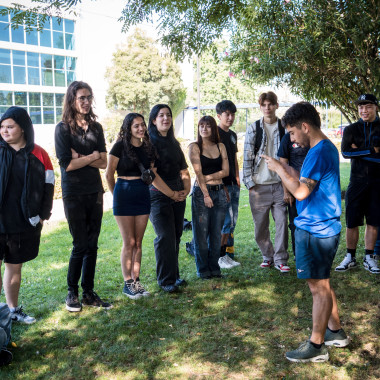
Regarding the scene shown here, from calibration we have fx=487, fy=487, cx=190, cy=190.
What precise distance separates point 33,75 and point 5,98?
2752 mm

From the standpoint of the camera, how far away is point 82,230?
190 inches

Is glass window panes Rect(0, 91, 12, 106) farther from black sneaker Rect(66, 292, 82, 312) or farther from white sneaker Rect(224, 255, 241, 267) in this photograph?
black sneaker Rect(66, 292, 82, 312)

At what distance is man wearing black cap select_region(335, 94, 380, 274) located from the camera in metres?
5.84

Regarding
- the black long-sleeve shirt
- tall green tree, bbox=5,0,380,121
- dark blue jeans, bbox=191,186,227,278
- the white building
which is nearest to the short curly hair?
the black long-sleeve shirt

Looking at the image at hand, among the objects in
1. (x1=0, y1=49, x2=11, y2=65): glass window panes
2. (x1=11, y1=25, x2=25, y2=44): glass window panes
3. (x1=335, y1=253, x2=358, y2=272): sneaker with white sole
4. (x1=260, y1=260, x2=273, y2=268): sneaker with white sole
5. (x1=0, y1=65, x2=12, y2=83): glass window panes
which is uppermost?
(x1=11, y1=25, x2=25, y2=44): glass window panes

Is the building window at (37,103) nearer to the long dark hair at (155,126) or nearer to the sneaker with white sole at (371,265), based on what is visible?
the long dark hair at (155,126)

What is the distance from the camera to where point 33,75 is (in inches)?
1347

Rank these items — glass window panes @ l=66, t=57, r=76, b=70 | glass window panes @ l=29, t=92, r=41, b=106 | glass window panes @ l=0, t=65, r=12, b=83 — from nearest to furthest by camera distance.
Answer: glass window panes @ l=0, t=65, r=12, b=83 → glass window panes @ l=29, t=92, r=41, b=106 → glass window panes @ l=66, t=57, r=76, b=70

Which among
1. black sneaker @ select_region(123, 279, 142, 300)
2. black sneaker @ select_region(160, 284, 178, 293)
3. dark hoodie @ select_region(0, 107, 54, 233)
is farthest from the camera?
black sneaker @ select_region(160, 284, 178, 293)

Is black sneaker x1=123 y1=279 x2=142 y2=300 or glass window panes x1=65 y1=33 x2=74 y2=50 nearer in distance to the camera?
black sneaker x1=123 y1=279 x2=142 y2=300

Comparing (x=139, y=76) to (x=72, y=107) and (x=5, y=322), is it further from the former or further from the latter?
(x=5, y=322)

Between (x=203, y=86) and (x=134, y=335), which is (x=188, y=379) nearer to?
(x=134, y=335)

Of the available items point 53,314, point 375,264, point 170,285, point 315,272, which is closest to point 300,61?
point 375,264

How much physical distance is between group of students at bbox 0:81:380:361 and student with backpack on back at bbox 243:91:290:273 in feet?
0.04
